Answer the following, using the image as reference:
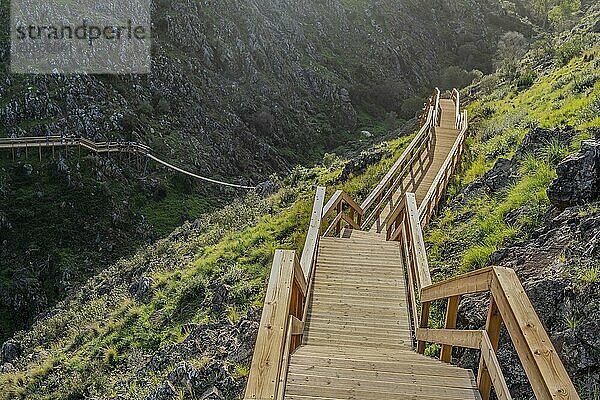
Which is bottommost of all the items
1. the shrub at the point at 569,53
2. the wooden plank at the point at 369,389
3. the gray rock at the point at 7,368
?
the gray rock at the point at 7,368

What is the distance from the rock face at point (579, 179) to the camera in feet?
18.8

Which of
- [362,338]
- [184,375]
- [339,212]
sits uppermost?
[339,212]

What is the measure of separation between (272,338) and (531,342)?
141 centimetres

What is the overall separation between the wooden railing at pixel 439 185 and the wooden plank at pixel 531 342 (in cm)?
556

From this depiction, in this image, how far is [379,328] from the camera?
6.63 metres

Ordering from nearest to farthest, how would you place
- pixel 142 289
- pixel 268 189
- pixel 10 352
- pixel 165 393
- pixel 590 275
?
pixel 590 275 → pixel 165 393 → pixel 142 289 → pixel 10 352 → pixel 268 189

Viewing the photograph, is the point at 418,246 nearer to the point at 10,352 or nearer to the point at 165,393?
the point at 165,393

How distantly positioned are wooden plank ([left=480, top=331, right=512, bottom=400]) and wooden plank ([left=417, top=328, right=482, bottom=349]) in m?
0.18

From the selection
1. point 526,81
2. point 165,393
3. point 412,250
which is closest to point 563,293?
point 412,250

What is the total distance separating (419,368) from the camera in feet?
15.1

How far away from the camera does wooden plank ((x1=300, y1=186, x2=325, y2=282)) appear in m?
6.19

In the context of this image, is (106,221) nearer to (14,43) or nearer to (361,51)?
(14,43)

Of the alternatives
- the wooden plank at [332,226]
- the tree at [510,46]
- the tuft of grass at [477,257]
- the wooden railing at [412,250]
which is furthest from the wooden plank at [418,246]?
the tree at [510,46]

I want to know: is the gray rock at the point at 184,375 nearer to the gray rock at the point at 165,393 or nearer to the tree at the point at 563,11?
the gray rock at the point at 165,393
